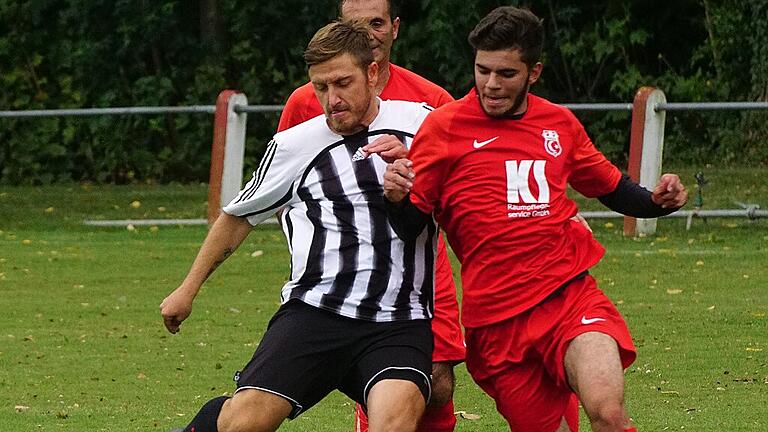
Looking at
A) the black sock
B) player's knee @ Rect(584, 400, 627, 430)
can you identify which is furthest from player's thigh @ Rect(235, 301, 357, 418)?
player's knee @ Rect(584, 400, 627, 430)

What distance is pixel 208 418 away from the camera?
18.8 feet

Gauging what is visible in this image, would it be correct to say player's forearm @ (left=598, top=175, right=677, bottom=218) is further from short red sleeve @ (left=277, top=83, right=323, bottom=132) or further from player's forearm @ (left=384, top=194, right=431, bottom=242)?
short red sleeve @ (left=277, top=83, right=323, bottom=132)

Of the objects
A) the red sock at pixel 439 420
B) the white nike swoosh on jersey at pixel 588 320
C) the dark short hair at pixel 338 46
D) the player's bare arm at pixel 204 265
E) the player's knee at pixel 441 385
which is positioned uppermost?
the dark short hair at pixel 338 46

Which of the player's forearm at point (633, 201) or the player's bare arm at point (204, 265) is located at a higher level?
the player's forearm at point (633, 201)

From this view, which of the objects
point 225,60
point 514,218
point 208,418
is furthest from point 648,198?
point 225,60

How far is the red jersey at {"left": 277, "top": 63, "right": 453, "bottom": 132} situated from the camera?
22.4 ft

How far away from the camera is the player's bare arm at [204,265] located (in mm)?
5836

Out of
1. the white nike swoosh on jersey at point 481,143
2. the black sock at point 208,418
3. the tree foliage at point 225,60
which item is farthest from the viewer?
the tree foliage at point 225,60

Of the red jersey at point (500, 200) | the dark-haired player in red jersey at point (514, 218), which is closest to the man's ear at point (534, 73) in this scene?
the dark-haired player in red jersey at point (514, 218)

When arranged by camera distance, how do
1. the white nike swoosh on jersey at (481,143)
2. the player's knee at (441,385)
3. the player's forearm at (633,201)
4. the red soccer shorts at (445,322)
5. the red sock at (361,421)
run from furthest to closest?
the red sock at (361,421) → the red soccer shorts at (445,322) → the player's knee at (441,385) → the player's forearm at (633,201) → the white nike swoosh on jersey at (481,143)

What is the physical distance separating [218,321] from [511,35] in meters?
5.50

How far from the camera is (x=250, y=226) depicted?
6.07 metres

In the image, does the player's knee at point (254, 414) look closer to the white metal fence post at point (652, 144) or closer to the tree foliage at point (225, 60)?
the white metal fence post at point (652, 144)

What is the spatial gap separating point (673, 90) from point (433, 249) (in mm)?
16353
